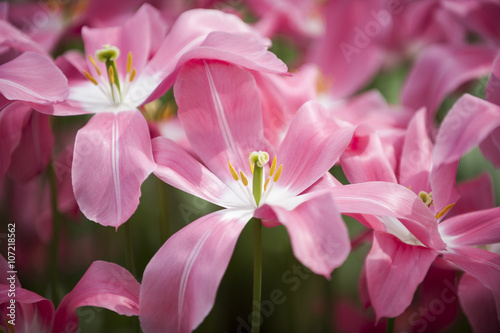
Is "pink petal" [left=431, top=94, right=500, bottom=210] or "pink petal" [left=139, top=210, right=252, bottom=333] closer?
"pink petal" [left=139, top=210, right=252, bottom=333]

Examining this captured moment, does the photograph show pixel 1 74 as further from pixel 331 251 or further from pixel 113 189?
pixel 331 251

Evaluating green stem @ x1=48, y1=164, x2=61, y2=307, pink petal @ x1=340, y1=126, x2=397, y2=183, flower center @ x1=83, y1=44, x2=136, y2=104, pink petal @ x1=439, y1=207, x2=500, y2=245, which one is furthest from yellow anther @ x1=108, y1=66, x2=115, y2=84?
pink petal @ x1=439, y1=207, x2=500, y2=245

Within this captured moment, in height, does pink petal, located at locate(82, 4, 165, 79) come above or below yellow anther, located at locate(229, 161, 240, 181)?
above

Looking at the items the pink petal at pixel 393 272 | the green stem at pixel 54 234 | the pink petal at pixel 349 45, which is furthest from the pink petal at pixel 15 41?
the pink petal at pixel 349 45

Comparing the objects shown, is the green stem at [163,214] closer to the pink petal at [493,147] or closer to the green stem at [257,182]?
the green stem at [257,182]

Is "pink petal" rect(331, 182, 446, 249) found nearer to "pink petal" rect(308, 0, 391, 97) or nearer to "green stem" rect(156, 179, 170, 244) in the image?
"green stem" rect(156, 179, 170, 244)

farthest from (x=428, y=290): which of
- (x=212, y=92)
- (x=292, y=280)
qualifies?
(x=212, y=92)
